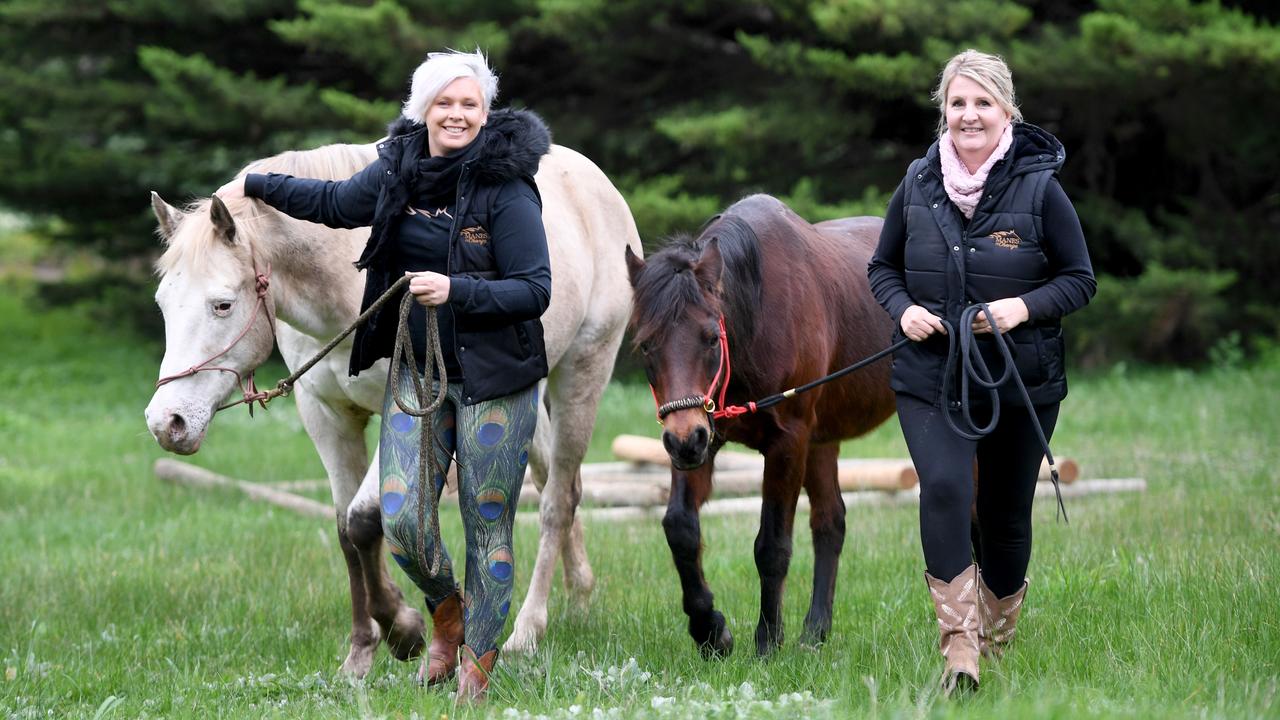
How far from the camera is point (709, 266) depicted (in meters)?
4.82

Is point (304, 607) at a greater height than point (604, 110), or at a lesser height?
lesser

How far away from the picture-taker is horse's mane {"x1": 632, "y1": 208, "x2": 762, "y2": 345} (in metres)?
4.66

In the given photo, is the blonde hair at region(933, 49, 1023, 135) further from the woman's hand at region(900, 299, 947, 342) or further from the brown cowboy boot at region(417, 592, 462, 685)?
the brown cowboy boot at region(417, 592, 462, 685)

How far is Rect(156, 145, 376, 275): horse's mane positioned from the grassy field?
1559 mm

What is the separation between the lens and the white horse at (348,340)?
4488 millimetres

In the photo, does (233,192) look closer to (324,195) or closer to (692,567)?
(324,195)

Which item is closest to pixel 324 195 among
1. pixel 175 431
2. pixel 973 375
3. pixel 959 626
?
pixel 175 431

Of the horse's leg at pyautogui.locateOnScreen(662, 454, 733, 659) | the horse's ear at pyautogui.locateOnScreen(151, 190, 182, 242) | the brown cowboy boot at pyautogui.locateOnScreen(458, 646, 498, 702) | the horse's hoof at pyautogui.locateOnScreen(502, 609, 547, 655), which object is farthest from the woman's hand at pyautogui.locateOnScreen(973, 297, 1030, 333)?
the horse's ear at pyautogui.locateOnScreen(151, 190, 182, 242)

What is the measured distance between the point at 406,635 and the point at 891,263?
7.77ft

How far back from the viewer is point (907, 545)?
7160mm

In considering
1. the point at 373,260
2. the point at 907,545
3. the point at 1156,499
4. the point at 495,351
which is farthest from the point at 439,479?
the point at 1156,499

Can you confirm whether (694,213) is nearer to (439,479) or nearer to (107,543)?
(107,543)

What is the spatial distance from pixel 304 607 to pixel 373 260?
2.53m

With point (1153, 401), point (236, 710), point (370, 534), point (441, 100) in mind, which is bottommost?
point (1153, 401)
